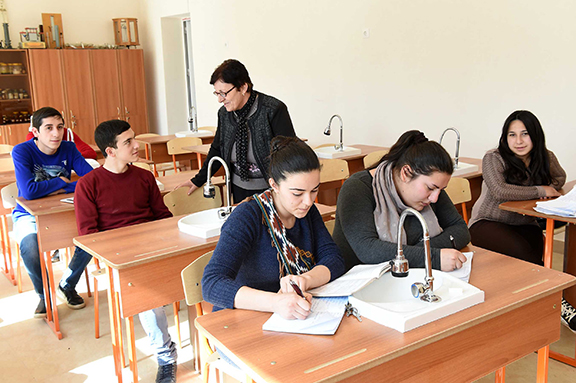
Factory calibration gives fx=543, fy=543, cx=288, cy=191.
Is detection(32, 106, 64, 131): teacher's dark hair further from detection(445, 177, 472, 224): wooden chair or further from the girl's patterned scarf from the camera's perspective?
detection(445, 177, 472, 224): wooden chair

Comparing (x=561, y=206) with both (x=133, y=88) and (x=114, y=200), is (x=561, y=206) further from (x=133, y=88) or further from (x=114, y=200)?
(x=133, y=88)

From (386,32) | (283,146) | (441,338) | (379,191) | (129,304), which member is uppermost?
(386,32)

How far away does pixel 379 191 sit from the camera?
1943 millimetres

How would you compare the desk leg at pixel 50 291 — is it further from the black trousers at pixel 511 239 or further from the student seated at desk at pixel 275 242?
the black trousers at pixel 511 239

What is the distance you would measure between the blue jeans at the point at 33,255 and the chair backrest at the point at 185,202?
1.98 ft

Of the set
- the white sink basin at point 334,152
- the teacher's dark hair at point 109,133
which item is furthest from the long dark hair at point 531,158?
the teacher's dark hair at point 109,133

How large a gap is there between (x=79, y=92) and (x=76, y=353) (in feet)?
18.9

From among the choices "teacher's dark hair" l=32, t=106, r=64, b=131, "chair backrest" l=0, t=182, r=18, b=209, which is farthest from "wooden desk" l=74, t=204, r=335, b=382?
"chair backrest" l=0, t=182, r=18, b=209

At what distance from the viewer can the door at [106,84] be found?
773cm

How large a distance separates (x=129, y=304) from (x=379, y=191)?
103 centimetres

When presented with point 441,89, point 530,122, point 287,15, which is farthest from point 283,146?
point 287,15

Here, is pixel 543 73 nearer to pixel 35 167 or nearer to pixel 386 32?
pixel 386 32

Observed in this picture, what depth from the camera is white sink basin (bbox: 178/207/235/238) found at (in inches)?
88.7

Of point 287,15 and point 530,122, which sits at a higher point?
point 287,15
